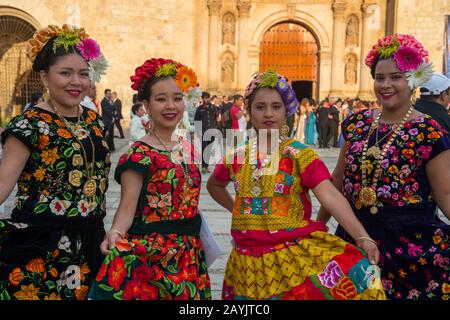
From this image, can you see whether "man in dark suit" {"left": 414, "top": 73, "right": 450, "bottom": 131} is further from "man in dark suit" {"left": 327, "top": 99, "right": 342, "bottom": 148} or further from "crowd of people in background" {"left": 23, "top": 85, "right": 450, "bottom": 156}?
"man in dark suit" {"left": 327, "top": 99, "right": 342, "bottom": 148}

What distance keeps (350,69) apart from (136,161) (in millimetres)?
19282

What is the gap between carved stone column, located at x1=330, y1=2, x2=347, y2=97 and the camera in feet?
66.3

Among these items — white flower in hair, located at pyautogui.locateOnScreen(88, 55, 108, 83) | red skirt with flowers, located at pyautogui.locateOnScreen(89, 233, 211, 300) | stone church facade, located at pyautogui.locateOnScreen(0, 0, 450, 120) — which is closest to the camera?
red skirt with flowers, located at pyautogui.locateOnScreen(89, 233, 211, 300)

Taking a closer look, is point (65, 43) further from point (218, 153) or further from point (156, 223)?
point (218, 153)

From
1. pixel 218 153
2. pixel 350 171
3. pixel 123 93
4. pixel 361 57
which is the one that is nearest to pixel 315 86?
pixel 361 57

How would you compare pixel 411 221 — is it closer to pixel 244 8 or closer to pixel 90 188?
pixel 90 188

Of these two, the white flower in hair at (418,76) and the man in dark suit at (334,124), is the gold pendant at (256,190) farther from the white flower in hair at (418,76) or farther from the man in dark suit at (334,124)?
the man in dark suit at (334,124)

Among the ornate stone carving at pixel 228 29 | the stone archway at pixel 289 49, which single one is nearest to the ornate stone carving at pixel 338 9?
the stone archway at pixel 289 49

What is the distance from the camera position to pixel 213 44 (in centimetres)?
2020

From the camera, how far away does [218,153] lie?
12.5 m

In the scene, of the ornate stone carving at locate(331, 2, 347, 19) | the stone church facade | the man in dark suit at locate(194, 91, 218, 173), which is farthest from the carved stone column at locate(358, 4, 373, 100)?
the man in dark suit at locate(194, 91, 218, 173)

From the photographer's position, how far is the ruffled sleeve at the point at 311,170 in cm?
268

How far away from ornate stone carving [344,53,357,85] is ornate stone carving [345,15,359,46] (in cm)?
51

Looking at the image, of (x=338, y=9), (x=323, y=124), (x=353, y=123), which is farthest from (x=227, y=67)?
(x=353, y=123)
